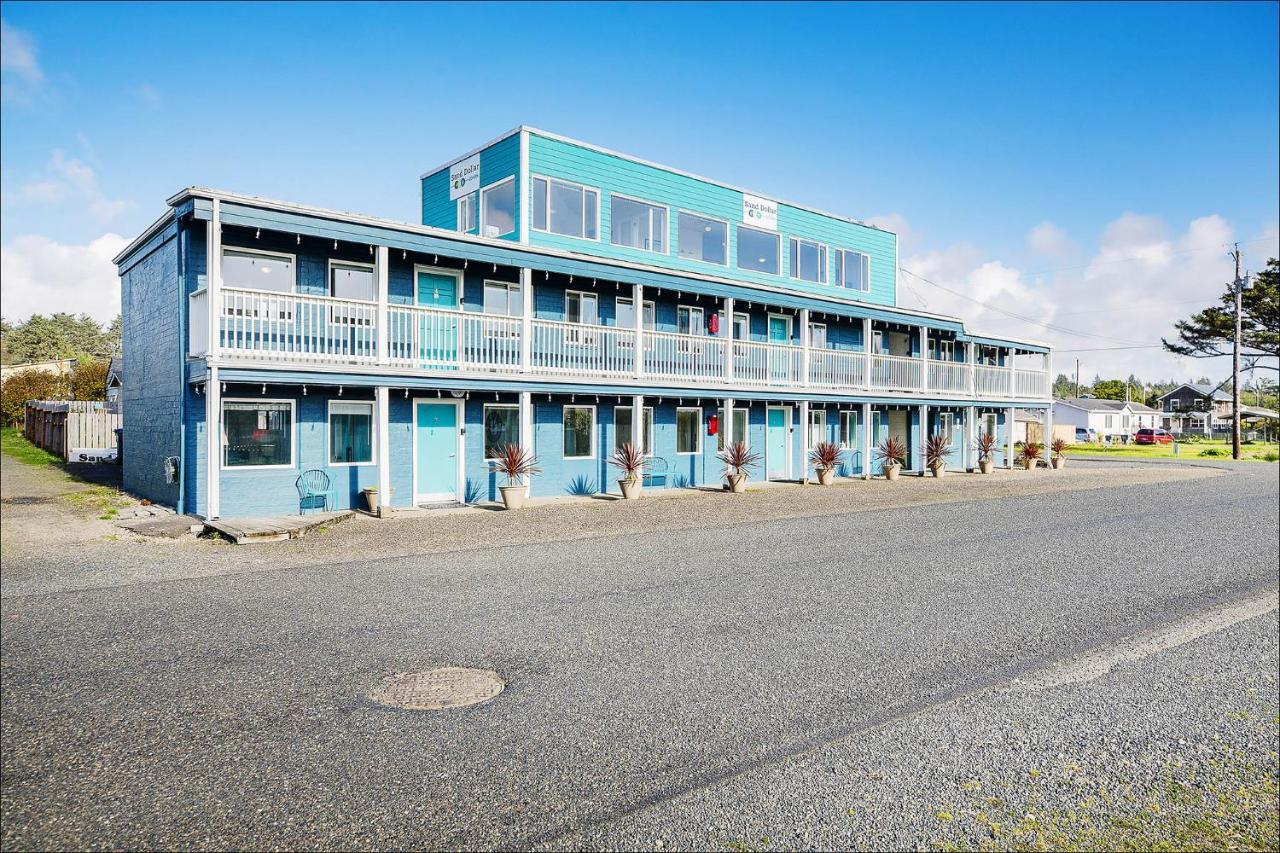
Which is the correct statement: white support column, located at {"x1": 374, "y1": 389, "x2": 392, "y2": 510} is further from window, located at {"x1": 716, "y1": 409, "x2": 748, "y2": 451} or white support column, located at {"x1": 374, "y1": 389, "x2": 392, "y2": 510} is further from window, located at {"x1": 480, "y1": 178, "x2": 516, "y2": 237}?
window, located at {"x1": 716, "y1": 409, "x2": 748, "y2": 451}

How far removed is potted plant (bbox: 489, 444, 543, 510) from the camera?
17250mm

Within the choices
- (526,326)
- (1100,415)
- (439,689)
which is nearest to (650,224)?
(526,326)

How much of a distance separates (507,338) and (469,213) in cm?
600

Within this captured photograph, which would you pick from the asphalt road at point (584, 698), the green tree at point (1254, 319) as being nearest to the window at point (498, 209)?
the asphalt road at point (584, 698)

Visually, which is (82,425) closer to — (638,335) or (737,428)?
(638,335)

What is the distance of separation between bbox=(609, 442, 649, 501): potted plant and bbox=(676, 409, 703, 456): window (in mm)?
2601

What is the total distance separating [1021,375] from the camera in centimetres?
3234

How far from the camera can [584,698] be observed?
19.6 feet

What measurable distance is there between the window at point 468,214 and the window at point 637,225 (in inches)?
148

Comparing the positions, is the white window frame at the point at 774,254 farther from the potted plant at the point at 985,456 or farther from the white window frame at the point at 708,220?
the potted plant at the point at 985,456

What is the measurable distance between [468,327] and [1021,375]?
24179mm

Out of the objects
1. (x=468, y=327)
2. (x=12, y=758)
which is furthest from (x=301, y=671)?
(x=468, y=327)

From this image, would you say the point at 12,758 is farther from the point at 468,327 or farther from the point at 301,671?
the point at 468,327

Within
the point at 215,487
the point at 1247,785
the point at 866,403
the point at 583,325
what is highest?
the point at 583,325
